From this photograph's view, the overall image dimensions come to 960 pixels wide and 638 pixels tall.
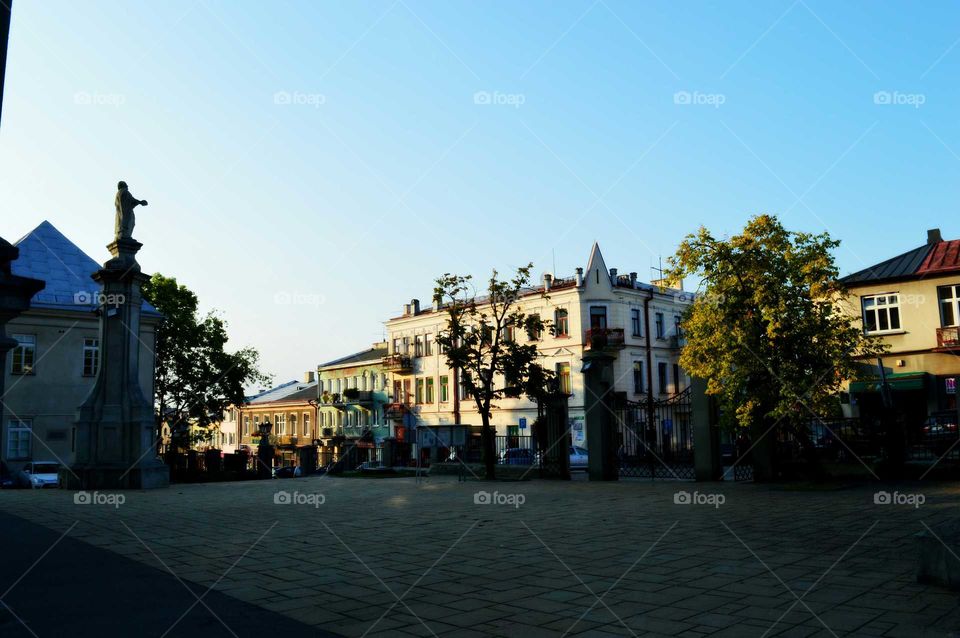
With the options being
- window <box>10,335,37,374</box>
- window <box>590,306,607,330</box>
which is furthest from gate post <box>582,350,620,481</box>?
window <box>590,306,607,330</box>

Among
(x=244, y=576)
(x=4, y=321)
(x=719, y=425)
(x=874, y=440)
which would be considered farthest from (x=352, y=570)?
(x=874, y=440)

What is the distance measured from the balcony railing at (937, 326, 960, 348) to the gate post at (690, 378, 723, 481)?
19.7 metres

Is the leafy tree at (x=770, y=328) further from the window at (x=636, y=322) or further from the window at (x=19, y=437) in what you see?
the window at (x=636, y=322)

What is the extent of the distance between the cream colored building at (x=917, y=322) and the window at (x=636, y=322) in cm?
2064

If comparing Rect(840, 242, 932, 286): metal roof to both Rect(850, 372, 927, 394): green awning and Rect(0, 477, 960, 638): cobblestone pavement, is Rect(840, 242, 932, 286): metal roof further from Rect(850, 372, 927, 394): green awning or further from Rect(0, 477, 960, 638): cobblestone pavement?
Rect(0, 477, 960, 638): cobblestone pavement

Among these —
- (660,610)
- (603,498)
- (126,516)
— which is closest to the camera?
(660,610)

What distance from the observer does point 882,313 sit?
3559 centimetres

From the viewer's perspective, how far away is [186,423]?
2140 inches

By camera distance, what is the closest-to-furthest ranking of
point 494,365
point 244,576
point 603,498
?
point 244,576
point 603,498
point 494,365

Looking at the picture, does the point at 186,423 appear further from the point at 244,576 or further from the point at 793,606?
the point at 793,606

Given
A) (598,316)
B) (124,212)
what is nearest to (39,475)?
(124,212)

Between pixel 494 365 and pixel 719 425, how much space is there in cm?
922

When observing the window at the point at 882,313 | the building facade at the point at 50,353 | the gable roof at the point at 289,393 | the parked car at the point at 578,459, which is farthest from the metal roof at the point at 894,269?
the gable roof at the point at 289,393

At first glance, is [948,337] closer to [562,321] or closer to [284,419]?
[562,321]
